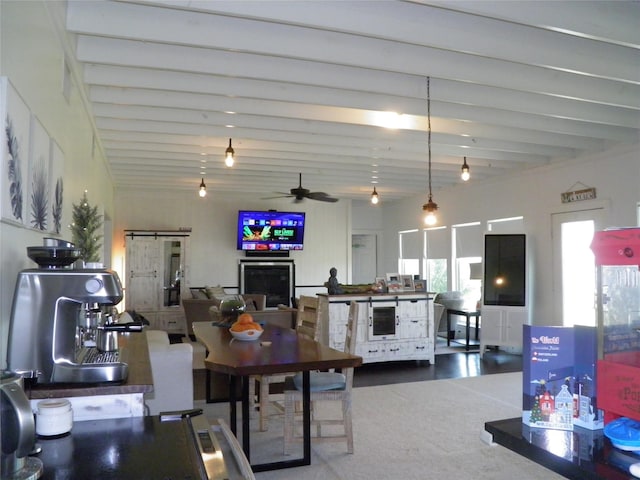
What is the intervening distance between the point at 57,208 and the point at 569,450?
2.88 metres

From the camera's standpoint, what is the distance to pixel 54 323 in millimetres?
1524

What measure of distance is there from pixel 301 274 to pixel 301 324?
6.81 m

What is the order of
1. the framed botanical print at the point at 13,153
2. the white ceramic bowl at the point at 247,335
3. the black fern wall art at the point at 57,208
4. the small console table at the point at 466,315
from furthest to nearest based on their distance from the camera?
1. the small console table at the point at 466,315
2. the white ceramic bowl at the point at 247,335
3. the black fern wall art at the point at 57,208
4. the framed botanical print at the point at 13,153

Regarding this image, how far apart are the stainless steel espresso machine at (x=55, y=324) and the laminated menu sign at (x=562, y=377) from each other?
125 centimetres

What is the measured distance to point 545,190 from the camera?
712 cm

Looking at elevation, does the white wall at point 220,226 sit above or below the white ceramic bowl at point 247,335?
above

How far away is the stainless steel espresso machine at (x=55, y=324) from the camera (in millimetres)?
1505

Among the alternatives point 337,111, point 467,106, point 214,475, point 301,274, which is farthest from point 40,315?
point 301,274

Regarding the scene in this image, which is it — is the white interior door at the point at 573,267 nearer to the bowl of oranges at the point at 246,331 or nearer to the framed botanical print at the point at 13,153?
the bowl of oranges at the point at 246,331

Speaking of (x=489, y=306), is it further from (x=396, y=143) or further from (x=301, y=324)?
(x=301, y=324)

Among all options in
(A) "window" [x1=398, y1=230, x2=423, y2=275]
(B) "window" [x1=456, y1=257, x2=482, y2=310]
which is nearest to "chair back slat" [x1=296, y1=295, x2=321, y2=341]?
(B) "window" [x1=456, y1=257, x2=482, y2=310]

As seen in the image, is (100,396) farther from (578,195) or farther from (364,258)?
(364,258)

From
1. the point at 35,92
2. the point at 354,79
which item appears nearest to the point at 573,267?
the point at 354,79

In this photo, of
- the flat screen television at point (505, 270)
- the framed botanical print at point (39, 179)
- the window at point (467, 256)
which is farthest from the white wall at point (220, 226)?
the framed botanical print at point (39, 179)
